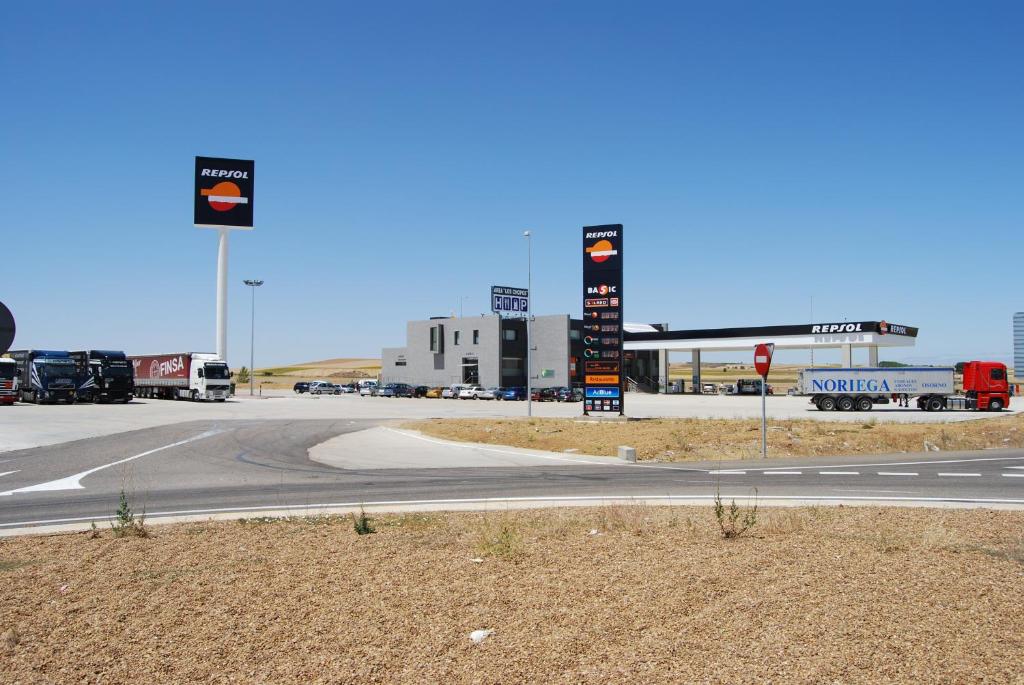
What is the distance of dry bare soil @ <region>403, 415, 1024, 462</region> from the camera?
25266mm

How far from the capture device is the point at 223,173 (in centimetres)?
8225

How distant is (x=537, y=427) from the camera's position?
34.5m

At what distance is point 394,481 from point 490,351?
72.9 m

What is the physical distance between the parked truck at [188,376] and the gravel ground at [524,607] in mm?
59813

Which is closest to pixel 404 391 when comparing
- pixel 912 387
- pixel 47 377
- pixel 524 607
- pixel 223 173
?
pixel 223 173

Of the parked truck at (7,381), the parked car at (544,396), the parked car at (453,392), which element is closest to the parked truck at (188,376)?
the parked truck at (7,381)

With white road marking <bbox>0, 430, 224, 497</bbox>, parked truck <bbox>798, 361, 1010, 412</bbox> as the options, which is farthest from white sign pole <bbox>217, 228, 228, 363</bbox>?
white road marking <bbox>0, 430, 224, 497</bbox>

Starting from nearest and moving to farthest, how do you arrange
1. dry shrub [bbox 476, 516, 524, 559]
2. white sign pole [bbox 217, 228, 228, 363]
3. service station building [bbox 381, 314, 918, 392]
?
dry shrub [bbox 476, 516, 524, 559]
service station building [bbox 381, 314, 918, 392]
white sign pole [bbox 217, 228, 228, 363]

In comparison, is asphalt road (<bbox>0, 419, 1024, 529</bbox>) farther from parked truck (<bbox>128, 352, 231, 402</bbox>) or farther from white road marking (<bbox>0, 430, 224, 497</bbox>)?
parked truck (<bbox>128, 352, 231, 402</bbox>)

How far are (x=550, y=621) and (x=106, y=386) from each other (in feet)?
208

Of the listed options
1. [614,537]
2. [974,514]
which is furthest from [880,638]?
[974,514]

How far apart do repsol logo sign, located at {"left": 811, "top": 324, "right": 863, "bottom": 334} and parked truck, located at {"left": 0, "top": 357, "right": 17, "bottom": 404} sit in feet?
213

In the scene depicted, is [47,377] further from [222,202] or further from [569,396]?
[569,396]

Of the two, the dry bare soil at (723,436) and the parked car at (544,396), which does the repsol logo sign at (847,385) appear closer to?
the dry bare soil at (723,436)
